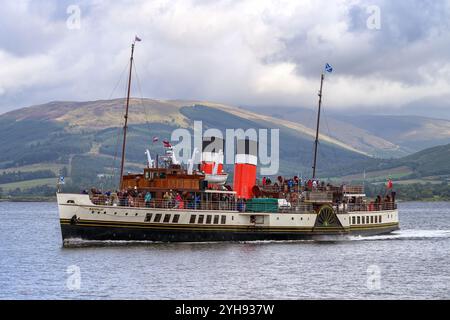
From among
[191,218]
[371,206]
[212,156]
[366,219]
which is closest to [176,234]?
[191,218]

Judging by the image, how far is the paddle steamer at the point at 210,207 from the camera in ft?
240

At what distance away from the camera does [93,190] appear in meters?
74.1

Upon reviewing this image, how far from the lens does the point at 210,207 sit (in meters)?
77.0

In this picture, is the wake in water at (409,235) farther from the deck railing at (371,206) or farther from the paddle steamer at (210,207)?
the deck railing at (371,206)

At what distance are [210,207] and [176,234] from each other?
391 cm

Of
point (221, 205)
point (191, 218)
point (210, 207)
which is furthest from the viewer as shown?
point (221, 205)

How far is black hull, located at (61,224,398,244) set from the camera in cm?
7312

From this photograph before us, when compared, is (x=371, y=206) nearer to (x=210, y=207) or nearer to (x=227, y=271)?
(x=210, y=207)

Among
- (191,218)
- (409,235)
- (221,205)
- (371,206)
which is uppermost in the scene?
(371,206)

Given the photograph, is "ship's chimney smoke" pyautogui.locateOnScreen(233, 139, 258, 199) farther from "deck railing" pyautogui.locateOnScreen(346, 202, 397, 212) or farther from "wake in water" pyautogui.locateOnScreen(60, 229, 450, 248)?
"deck railing" pyautogui.locateOnScreen(346, 202, 397, 212)

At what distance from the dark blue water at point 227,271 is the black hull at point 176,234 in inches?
42.2
